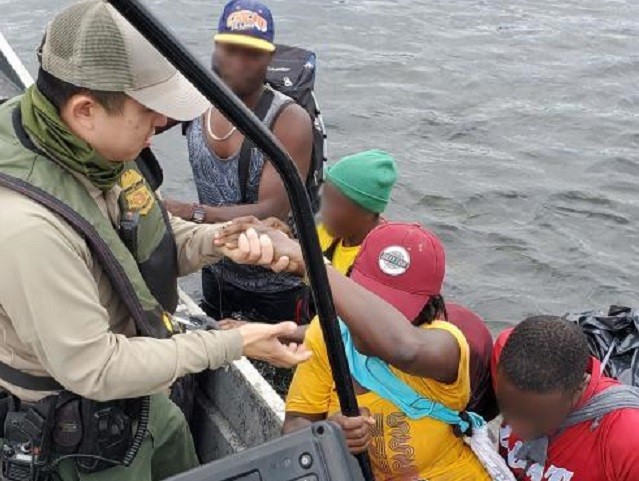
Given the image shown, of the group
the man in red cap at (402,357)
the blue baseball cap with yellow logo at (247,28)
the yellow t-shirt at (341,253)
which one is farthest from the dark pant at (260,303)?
the man in red cap at (402,357)

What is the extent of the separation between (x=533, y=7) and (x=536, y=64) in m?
2.72

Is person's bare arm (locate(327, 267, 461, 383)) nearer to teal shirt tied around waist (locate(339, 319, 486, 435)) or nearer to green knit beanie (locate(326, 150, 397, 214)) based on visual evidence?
teal shirt tied around waist (locate(339, 319, 486, 435))

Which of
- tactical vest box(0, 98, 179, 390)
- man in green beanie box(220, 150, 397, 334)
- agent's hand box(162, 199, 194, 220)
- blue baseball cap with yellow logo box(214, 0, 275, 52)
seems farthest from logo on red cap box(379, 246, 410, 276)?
blue baseball cap with yellow logo box(214, 0, 275, 52)

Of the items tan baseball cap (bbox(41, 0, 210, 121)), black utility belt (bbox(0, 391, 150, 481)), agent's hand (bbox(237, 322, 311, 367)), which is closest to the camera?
tan baseball cap (bbox(41, 0, 210, 121))

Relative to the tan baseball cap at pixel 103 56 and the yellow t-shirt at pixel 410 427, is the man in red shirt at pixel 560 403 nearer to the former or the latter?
the yellow t-shirt at pixel 410 427

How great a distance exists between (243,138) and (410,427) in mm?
1883

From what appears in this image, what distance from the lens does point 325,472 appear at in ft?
5.98

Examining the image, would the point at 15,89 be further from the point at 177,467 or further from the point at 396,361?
the point at 396,361

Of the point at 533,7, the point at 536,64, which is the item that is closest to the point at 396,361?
the point at 536,64

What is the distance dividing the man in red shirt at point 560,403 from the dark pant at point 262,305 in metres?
1.70

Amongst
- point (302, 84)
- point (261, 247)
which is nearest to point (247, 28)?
point (302, 84)

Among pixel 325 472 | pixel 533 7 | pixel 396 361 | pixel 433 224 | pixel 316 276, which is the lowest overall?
pixel 433 224

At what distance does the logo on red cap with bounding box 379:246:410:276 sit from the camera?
2.82m

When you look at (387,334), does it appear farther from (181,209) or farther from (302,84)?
(302,84)
